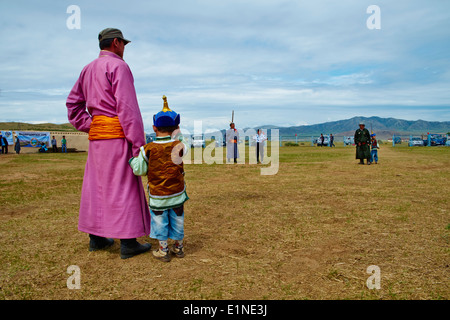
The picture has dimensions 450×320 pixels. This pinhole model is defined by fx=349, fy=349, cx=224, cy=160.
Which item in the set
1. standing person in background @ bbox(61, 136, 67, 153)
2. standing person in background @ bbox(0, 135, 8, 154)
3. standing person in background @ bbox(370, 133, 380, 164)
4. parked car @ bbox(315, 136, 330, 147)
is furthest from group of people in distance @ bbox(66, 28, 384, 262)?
parked car @ bbox(315, 136, 330, 147)

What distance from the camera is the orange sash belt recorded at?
3.78 metres

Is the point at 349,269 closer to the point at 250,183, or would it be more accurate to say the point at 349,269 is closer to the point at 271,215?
the point at 271,215

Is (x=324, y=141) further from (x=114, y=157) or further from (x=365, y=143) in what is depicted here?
(x=114, y=157)

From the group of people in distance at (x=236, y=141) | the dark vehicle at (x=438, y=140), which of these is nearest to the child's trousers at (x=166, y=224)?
the group of people in distance at (x=236, y=141)

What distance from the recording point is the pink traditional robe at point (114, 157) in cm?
370

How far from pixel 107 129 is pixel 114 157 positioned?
1.02ft

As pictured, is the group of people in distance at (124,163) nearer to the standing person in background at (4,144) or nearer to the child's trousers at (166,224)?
the child's trousers at (166,224)

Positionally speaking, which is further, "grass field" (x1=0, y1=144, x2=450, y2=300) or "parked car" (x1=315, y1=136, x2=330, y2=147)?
"parked car" (x1=315, y1=136, x2=330, y2=147)

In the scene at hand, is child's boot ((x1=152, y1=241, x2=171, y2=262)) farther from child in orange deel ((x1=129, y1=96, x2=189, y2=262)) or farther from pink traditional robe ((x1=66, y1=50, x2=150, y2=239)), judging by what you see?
pink traditional robe ((x1=66, y1=50, x2=150, y2=239))

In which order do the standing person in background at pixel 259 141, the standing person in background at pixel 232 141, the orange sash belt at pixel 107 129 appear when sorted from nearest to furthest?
1. the orange sash belt at pixel 107 129
2. the standing person in background at pixel 259 141
3. the standing person in background at pixel 232 141

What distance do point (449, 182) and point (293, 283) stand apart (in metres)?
8.23

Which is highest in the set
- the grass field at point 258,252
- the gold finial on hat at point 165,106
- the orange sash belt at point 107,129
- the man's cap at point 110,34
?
the man's cap at point 110,34

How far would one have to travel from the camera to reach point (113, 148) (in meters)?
3.79

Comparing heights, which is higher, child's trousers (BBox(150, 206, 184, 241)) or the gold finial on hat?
the gold finial on hat
